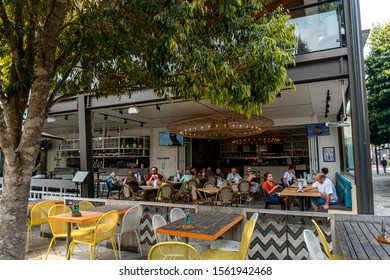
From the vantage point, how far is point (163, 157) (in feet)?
45.3

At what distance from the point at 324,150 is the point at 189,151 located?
21.7ft

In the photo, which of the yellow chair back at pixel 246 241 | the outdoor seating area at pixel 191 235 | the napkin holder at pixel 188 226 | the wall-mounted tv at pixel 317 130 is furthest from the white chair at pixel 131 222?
the wall-mounted tv at pixel 317 130

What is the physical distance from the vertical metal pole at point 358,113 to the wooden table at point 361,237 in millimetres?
1215

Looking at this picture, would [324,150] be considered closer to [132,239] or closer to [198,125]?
[198,125]

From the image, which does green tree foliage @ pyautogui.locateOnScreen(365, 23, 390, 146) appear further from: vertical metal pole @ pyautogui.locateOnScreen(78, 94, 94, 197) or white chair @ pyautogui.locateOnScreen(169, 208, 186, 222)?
vertical metal pole @ pyautogui.locateOnScreen(78, 94, 94, 197)

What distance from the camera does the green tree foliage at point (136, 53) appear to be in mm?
2730

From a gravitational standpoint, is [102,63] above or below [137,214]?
above

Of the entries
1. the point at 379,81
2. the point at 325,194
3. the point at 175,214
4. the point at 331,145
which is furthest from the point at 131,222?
the point at 379,81

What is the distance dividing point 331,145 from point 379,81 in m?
4.55

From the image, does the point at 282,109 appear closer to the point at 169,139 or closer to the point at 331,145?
the point at 331,145

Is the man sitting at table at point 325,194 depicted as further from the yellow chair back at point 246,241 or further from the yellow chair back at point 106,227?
the yellow chair back at point 106,227

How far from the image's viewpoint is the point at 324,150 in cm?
1098

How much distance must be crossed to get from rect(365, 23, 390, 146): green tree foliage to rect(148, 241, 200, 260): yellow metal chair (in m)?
13.0
